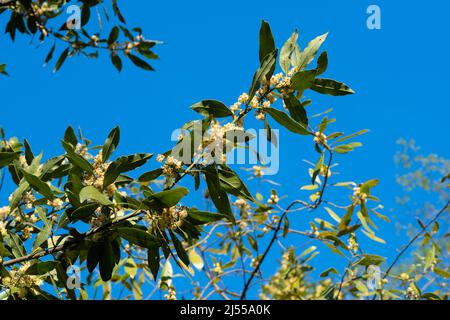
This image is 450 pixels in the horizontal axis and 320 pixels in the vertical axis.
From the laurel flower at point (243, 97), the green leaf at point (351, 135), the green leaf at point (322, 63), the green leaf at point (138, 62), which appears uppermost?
the green leaf at point (138, 62)

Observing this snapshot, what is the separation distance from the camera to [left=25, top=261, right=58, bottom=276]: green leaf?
4.28 feet

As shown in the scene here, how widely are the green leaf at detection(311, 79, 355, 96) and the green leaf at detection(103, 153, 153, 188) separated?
0.46 meters

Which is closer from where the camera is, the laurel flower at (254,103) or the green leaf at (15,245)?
the laurel flower at (254,103)

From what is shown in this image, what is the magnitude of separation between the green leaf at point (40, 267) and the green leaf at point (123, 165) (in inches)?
9.9

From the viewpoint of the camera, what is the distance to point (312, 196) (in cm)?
265

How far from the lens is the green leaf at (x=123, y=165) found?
1263mm

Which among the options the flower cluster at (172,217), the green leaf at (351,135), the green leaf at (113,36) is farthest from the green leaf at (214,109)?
the green leaf at (113,36)

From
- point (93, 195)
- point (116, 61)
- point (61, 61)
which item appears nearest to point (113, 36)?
point (116, 61)

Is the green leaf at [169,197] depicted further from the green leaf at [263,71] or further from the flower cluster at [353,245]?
the flower cluster at [353,245]

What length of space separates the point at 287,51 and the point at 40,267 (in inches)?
33.5

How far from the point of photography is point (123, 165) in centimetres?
127
